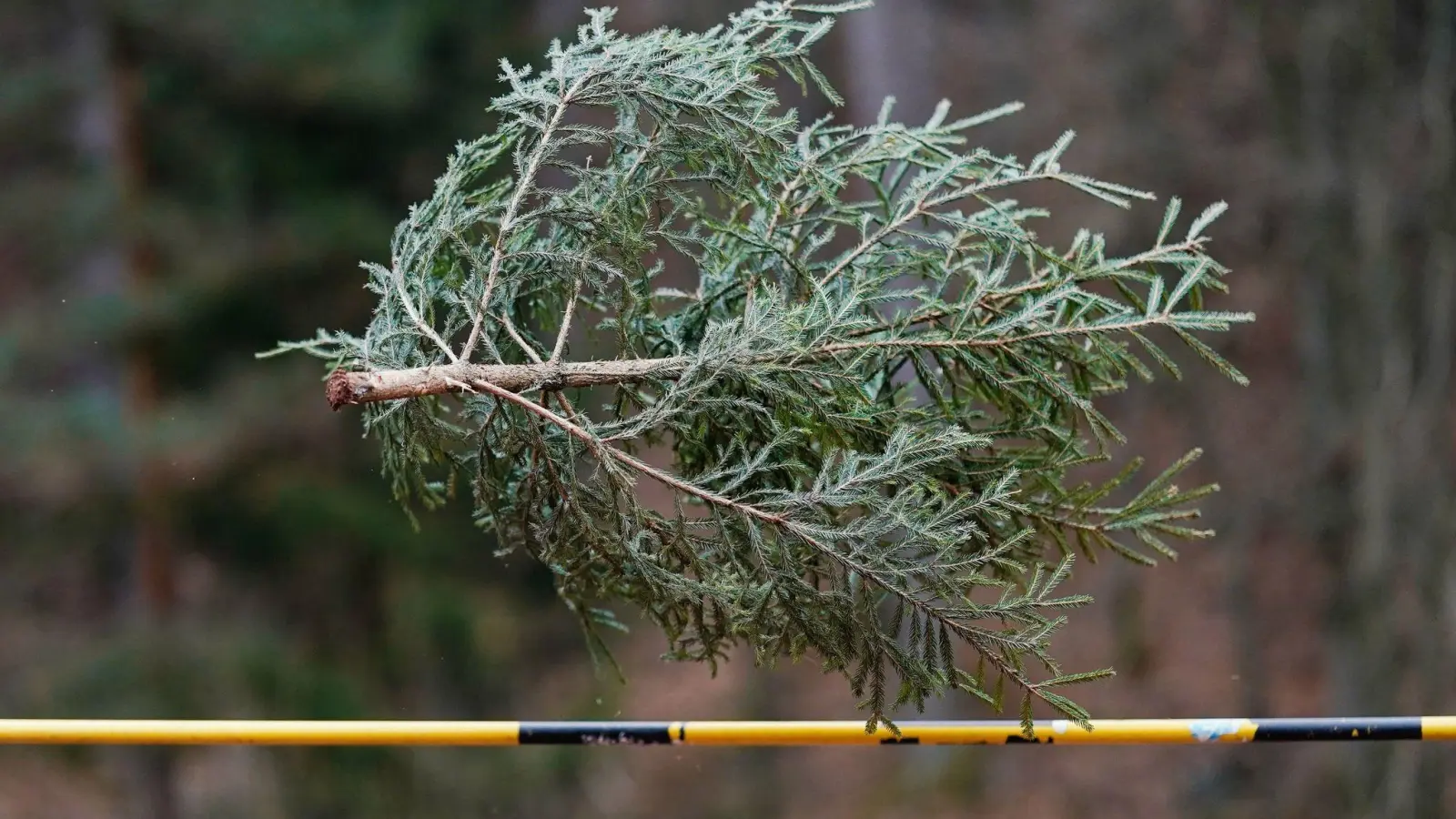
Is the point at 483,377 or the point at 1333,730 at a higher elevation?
the point at 483,377

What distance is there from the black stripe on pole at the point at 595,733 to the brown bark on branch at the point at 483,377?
0.85 m

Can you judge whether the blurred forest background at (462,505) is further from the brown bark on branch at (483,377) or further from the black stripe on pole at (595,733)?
the brown bark on branch at (483,377)

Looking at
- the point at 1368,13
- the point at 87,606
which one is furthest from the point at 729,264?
the point at 87,606

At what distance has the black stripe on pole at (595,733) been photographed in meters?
2.98

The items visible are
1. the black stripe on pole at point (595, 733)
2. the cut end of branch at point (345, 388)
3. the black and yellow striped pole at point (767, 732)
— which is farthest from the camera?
the black stripe on pole at point (595, 733)

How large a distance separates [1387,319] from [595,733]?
21.6 feet

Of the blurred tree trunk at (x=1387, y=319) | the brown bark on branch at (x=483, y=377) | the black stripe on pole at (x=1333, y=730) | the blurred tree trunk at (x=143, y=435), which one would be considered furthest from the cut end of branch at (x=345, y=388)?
the blurred tree trunk at (x=1387, y=319)

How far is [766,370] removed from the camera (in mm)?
2693

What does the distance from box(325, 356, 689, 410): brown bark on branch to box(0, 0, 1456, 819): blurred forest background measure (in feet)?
14.0

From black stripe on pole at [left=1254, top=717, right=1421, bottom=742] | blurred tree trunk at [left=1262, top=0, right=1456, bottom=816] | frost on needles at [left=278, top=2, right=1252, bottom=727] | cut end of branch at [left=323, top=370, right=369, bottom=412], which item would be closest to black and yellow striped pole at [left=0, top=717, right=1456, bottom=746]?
black stripe on pole at [left=1254, top=717, right=1421, bottom=742]

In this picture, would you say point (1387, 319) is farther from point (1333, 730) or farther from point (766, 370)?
point (766, 370)

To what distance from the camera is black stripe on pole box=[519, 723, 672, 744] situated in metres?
2.98

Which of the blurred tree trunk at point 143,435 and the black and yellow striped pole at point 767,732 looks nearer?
the black and yellow striped pole at point 767,732

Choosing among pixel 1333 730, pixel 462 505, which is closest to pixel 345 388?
pixel 1333 730
